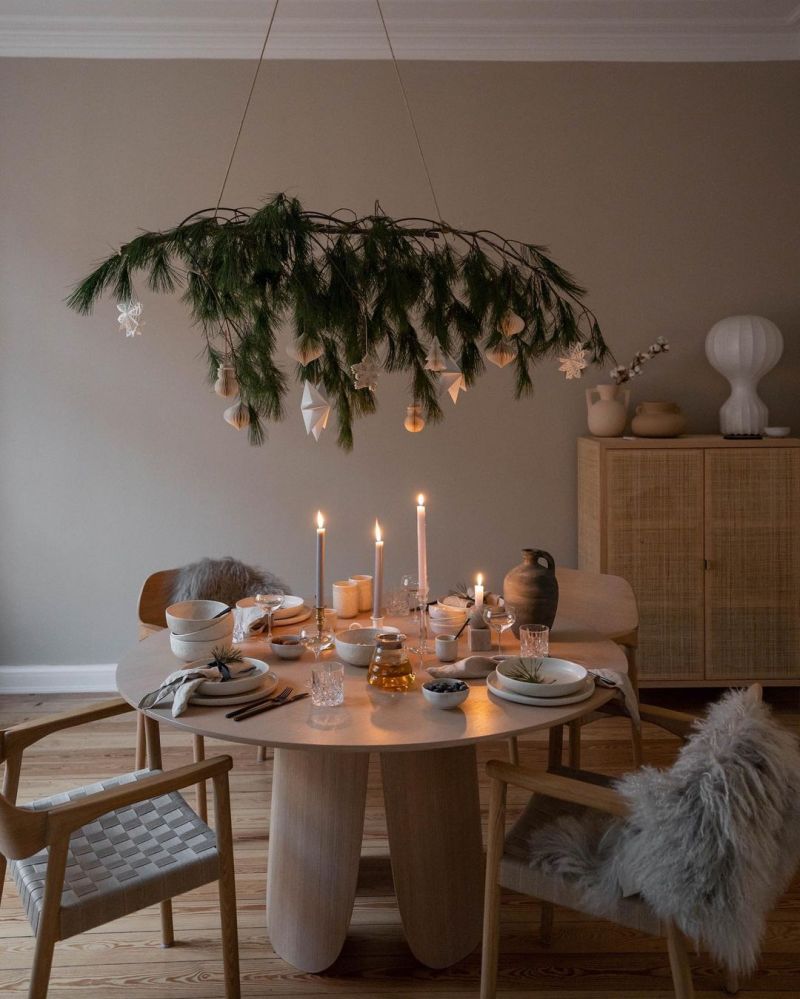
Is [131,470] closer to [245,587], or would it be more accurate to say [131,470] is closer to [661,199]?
[245,587]

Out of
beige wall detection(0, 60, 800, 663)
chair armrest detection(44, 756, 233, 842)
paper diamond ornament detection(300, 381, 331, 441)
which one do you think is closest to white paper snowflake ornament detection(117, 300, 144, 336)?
paper diamond ornament detection(300, 381, 331, 441)

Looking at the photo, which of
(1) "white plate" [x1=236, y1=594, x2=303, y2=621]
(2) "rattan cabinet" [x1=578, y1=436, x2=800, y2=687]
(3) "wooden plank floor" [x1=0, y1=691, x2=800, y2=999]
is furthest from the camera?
(2) "rattan cabinet" [x1=578, y1=436, x2=800, y2=687]

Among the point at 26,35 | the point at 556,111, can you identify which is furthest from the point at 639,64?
the point at 26,35

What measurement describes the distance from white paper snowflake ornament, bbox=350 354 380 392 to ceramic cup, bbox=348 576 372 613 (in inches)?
37.3

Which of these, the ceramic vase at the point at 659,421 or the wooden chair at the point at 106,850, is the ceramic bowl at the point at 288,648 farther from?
the ceramic vase at the point at 659,421

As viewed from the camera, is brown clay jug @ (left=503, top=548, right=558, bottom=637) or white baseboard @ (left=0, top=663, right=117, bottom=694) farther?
white baseboard @ (left=0, top=663, right=117, bottom=694)

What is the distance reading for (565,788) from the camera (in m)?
1.55

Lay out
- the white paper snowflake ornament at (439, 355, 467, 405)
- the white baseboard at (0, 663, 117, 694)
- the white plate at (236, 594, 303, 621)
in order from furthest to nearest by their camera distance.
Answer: the white baseboard at (0, 663, 117, 694) < the white plate at (236, 594, 303, 621) < the white paper snowflake ornament at (439, 355, 467, 405)

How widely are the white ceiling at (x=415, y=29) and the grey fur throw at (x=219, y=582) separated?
232cm

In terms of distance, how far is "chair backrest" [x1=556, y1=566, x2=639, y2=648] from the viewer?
2496 millimetres

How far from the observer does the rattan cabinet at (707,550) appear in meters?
3.43

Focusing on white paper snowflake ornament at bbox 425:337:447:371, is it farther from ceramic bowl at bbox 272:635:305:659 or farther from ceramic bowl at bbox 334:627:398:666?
ceramic bowl at bbox 272:635:305:659

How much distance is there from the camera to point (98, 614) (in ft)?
12.9

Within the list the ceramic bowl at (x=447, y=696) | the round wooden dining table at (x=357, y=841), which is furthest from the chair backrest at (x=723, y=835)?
the round wooden dining table at (x=357, y=841)
